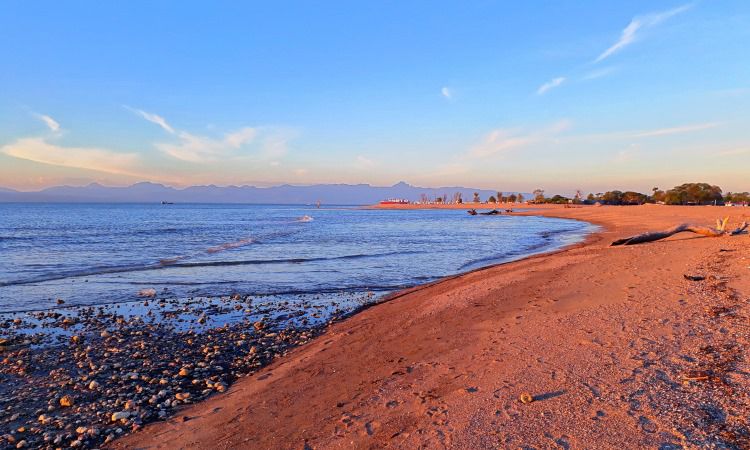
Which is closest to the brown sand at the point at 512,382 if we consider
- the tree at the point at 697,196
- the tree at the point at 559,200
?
the tree at the point at 697,196

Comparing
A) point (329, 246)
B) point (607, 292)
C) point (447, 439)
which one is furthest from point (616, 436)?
point (329, 246)

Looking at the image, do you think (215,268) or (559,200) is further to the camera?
(559,200)

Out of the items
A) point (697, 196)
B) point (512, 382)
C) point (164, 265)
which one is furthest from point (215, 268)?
point (697, 196)

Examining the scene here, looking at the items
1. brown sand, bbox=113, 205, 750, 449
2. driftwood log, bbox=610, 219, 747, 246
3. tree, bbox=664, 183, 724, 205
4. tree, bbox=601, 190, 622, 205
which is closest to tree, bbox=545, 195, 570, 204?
tree, bbox=601, 190, 622, 205

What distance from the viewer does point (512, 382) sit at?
221 inches

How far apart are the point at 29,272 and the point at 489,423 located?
21.2 meters

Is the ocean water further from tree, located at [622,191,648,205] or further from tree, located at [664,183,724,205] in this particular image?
tree, located at [622,191,648,205]

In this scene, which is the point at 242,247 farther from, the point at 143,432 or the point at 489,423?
the point at 489,423

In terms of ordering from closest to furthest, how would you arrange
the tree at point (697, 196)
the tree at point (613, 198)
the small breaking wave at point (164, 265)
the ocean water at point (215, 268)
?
the ocean water at point (215, 268)
the small breaking wave at point (164, 265)
the tree at point (697, 196)
the tree at point (613, 198)

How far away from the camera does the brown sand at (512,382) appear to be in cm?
445

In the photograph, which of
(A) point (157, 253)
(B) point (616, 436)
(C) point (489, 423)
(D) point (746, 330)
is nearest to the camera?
(B) point (616, 436)

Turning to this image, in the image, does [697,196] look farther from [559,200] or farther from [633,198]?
[559,200]

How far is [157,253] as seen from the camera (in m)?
25.2

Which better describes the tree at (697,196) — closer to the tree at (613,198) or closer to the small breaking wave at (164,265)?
the tree at (613,198)
